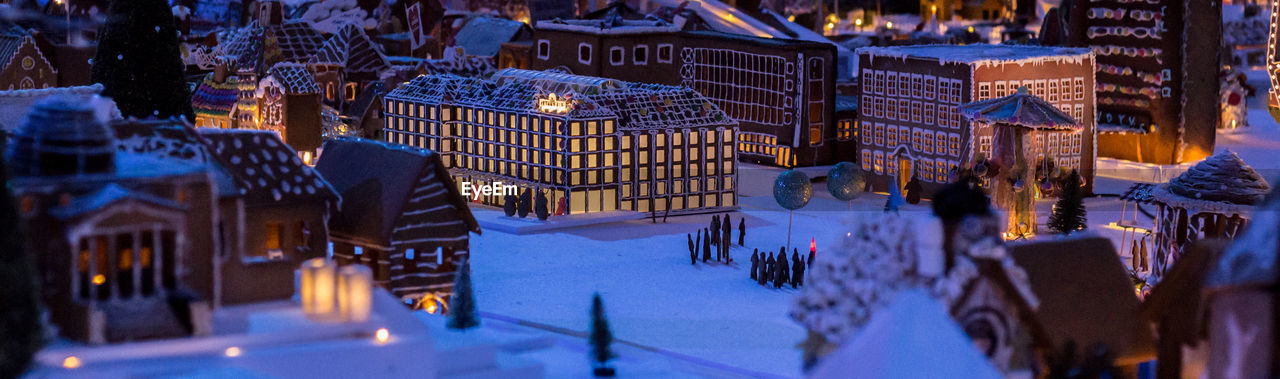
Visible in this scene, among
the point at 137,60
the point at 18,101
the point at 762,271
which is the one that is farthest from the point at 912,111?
the point at 18,101

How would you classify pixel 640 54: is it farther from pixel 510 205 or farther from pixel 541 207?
pixel 541 207

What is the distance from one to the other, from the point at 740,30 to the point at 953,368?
5080 cm

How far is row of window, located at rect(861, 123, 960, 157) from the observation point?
4725 centimetres

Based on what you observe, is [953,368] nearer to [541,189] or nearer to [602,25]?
[541,189]

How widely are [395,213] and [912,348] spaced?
14.1m

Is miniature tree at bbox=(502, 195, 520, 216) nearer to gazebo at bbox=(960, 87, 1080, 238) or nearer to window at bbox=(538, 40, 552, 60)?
gazebo at bbox=(960, 87, 1080, 238)

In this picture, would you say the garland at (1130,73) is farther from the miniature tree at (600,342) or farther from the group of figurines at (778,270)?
the miniature tree at (600,342)

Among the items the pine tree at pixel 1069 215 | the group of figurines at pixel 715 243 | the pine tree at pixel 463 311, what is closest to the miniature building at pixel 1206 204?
the pine tree at pixel 1069 215

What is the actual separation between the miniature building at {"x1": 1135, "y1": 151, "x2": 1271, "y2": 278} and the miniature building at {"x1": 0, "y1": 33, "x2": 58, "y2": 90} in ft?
101

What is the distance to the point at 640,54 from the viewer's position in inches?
2270

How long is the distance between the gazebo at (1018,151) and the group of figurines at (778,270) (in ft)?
21.1

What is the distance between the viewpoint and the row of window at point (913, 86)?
154 feet

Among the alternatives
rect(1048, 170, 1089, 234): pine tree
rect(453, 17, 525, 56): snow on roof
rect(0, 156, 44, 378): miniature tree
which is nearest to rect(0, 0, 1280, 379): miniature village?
rect(0, 156, 44, 378): miniature tree

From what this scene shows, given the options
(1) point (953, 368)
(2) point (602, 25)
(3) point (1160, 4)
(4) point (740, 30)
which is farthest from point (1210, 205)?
(4) point (740, 30)
